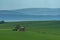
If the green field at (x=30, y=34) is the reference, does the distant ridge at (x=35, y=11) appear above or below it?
above

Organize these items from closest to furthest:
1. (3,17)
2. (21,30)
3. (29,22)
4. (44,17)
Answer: (21,30)
(3,17)
(44,17)
(29,22)

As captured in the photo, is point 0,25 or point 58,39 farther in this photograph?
point 0,25

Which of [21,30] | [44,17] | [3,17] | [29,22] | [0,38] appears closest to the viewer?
[0,38]

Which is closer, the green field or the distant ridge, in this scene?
the green field

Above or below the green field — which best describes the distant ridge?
above

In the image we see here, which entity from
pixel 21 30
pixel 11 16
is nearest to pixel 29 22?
pixel 11 16

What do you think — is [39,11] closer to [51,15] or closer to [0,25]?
[51,15]

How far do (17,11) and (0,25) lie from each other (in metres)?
1.58

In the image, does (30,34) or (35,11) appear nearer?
(30,34)

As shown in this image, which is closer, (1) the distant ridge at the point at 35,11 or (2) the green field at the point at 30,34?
(2) the green field at the point at 30,34

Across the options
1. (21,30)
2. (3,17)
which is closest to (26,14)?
(3,17)

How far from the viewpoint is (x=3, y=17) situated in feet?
36.5

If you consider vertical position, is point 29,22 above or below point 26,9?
below

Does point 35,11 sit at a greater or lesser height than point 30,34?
greater
